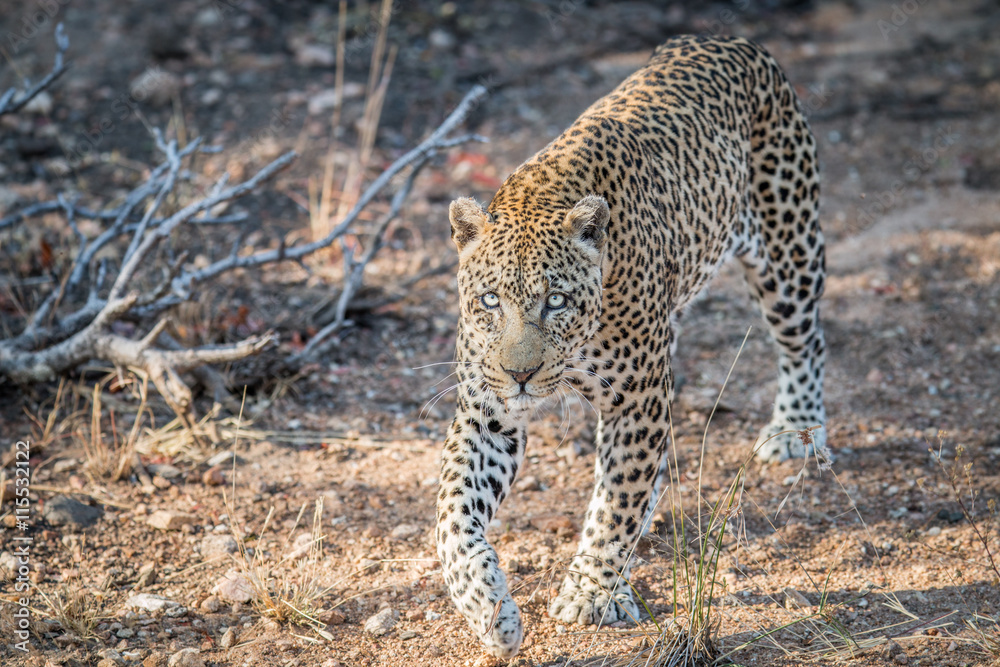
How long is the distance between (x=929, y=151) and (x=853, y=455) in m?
5.28

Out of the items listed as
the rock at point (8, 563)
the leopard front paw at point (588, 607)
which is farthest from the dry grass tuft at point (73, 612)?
the leopard front paw at point (588, 607)

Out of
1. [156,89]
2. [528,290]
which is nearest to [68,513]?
[528,290]

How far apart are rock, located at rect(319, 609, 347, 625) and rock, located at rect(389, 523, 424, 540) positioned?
712 mm

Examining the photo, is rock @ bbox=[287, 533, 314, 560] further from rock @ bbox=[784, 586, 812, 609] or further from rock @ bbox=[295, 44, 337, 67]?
rock @ bbox=[295, 44, 337, 67]

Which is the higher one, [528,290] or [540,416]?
[528,290]

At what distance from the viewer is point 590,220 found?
3984mm

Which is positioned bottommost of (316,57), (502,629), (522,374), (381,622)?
(381,622)

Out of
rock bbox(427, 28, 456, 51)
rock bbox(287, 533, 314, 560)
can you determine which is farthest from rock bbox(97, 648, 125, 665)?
rock bbox(427, 28, 456, 51)

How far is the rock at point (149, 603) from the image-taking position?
462 centimetres

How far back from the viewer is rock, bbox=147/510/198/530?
206 inches

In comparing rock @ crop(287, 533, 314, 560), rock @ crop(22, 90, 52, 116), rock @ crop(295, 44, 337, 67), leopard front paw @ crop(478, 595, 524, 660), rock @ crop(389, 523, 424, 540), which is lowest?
rock @ crop(389, 523, 424, 540)

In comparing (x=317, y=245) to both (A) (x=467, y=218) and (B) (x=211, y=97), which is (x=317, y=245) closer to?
(A) (x=467, y=218)

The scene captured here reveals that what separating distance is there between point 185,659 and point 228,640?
219 mm

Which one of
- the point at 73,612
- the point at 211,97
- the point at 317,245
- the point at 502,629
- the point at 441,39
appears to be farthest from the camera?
the point at 441,39
